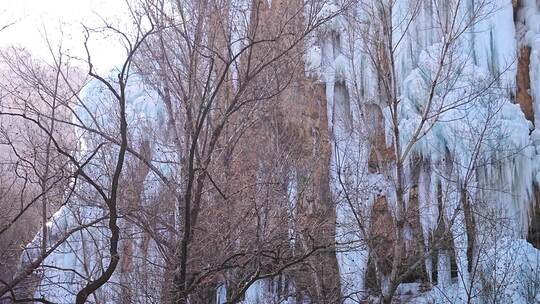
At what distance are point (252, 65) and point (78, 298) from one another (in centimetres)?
309

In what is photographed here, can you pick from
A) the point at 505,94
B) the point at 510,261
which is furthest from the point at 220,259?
the point at 505,94

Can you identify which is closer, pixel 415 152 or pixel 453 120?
pixel 453 120

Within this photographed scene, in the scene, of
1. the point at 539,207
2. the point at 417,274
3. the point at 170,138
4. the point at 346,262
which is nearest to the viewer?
the point at 170,138

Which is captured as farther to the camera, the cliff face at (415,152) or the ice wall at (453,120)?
the ice wall at (453,120)

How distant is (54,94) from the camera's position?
7.03 m

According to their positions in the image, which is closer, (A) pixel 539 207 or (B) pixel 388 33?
(B) pixel 388 33

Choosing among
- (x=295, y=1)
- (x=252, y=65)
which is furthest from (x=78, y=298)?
(x=295, y=1)

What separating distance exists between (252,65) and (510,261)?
6.81m

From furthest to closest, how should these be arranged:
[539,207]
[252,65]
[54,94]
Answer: [539,207] < [54,94] < [252,65]

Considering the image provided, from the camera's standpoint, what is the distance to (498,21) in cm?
1264

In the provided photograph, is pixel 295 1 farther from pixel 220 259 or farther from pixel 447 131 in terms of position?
pixel 447 131

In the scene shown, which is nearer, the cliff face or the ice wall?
the cliff face

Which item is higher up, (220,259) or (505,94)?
(505,94)

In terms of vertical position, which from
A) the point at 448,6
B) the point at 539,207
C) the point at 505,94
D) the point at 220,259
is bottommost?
the point at 220,259
